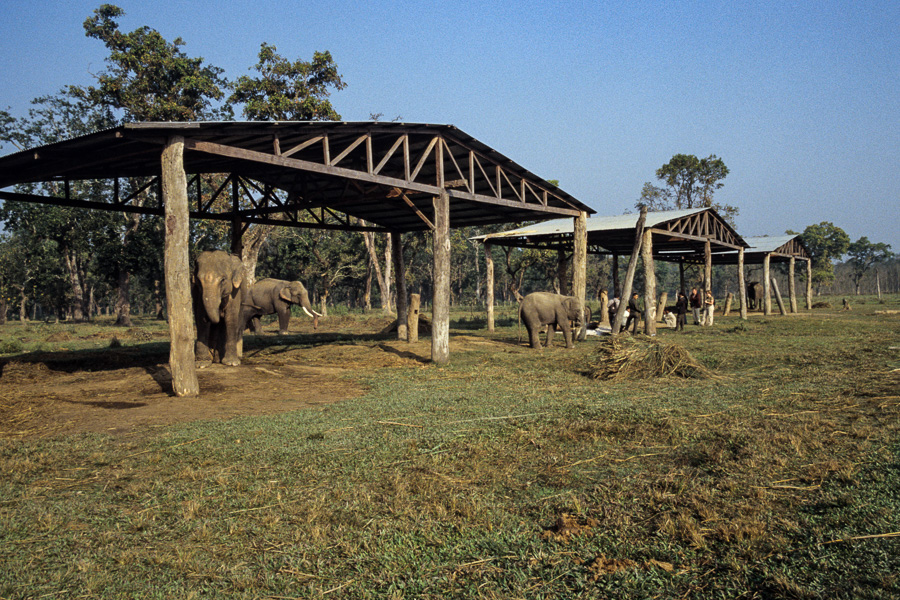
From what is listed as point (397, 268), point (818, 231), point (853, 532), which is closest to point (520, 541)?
point (853, 532)

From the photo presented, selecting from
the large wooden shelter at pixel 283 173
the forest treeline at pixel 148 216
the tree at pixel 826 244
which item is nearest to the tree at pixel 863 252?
the tree at pixel 826 244

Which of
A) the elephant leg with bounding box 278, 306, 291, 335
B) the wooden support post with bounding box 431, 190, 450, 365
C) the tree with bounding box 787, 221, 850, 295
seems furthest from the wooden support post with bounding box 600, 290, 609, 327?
the tree with bounding box 787, 221, 850, 295

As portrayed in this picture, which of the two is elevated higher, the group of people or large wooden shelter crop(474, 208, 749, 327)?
large wooden shelter crop(474, 208, 749, 327)

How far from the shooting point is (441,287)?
1409 centimetres

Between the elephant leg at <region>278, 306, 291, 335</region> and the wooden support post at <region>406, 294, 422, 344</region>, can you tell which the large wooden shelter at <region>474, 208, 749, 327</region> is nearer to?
the wooden support post at <region>406, 294, 422, 344</region>

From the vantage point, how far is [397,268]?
20703mm

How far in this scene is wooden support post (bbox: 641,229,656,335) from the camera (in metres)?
20.3

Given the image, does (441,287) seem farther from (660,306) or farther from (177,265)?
(660,306)

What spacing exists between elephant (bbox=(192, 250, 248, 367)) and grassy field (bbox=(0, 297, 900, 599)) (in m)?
4.68

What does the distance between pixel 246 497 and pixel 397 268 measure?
16.1 m

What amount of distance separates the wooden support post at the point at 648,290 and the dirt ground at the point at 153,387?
740 cm

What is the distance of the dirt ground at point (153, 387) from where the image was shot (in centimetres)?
802

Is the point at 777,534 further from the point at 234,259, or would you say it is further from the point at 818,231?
the point at 818,231

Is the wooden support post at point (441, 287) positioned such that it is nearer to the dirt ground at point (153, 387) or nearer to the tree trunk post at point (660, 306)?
the dirt ground at point (153, 387)
